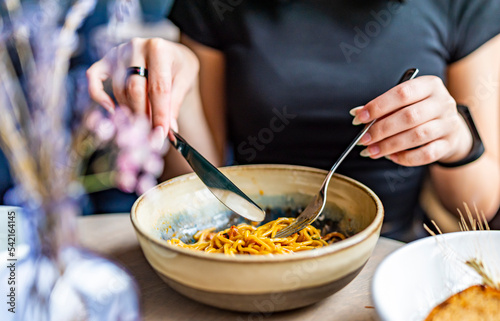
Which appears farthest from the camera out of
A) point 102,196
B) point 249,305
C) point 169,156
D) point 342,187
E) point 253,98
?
point 102,196

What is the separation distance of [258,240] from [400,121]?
257 millimetres

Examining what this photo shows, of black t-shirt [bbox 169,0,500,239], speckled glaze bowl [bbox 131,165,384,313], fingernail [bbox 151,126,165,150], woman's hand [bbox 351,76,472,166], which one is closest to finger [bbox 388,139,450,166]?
woman's hand [bbox 351,76,472,166]

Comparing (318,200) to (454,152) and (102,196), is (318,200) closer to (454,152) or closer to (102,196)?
(454,152)

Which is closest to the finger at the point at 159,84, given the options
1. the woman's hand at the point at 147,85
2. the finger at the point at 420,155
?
the woman's hand at the point at 147,85

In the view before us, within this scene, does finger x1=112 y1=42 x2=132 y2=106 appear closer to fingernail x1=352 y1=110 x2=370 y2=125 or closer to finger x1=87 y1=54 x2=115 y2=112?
finger x1=87 y1=54 x2=115 y2=112

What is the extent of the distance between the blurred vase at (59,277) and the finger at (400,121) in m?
0.39

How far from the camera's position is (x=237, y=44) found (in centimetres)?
94

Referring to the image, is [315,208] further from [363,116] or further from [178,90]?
[178,90]

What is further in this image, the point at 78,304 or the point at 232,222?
the point at 232,222

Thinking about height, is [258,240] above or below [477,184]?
above

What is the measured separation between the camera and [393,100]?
572 mm

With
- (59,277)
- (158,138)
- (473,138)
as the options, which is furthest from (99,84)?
(473,138)

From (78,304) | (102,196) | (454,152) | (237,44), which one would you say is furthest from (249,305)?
(102,196)

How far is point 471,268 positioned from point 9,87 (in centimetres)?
49
